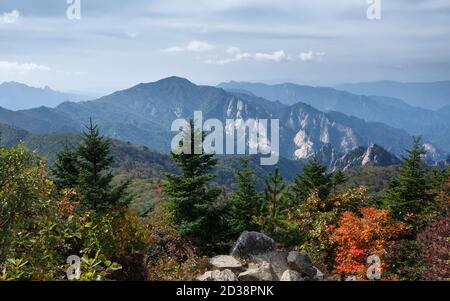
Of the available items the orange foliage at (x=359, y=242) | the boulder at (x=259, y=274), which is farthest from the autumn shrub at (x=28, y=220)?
the orange foliage at (x=359, y=242)

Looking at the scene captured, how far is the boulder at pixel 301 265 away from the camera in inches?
947

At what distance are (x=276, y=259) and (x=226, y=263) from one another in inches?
159

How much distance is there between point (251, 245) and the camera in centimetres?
2542

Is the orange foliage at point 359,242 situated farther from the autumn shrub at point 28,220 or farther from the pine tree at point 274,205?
the autumn shrub at point 28,220

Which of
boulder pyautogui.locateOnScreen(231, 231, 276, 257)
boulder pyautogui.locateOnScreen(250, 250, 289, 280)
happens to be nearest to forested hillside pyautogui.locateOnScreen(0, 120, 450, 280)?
boulder pyautogui.locateOnScreen(231, 231, 276, 257)

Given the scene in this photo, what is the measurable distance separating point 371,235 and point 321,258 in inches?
202

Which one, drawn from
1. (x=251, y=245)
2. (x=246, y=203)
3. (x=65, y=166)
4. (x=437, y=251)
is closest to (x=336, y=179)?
(x=246, y=203)

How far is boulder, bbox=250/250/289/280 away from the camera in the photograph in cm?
2445

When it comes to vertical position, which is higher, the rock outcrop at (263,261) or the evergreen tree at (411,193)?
the evergreen tree at (411,193)

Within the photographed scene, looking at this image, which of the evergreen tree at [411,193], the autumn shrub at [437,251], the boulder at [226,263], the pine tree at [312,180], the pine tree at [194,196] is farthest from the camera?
the pine tree at [312,180]

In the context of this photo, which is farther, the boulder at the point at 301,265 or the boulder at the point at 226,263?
the boulder at the point at 301,265

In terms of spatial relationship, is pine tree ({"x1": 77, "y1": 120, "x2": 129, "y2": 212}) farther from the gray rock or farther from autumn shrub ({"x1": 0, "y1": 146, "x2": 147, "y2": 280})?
autumn shrub ({"x1": 0, "y1": 146, "x2": 147, "y2": 280})

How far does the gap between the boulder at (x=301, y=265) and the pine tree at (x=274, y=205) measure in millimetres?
6786

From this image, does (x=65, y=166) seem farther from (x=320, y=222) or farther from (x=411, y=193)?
(x=411, y=193)
